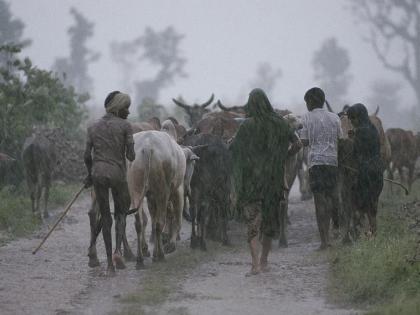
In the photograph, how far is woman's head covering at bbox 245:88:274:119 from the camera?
399 inches

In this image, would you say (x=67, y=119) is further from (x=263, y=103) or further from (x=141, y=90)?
(x=141, y=90)

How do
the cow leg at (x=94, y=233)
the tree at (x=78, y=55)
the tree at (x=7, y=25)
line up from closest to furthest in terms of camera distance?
the cow leg at (x=94, y=233) < the tree at (x=7, y=25) < the tree at (x=78, y=55)

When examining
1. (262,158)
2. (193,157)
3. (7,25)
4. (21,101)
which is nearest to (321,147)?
(262,158)

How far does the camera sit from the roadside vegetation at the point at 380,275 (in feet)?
26.4

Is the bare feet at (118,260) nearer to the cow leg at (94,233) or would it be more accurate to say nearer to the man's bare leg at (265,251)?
the cow leg at (94,233)

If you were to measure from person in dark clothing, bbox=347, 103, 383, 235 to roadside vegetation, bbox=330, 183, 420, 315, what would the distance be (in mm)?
692

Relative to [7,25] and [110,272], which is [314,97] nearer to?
[110,272]

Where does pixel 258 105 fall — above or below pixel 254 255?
above

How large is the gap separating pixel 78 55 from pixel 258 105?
9670cm

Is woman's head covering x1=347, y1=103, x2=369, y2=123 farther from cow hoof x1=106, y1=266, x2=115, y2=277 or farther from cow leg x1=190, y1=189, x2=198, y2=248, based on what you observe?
cow hoof x1=106, y1=266, x2=115, y2=277

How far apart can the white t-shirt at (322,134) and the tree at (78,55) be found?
92966 millimetres

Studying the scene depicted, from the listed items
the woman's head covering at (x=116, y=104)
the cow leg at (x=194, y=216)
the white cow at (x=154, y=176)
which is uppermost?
the woman's head covering at (x=116, y=104)

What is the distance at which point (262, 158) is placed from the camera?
10.3m

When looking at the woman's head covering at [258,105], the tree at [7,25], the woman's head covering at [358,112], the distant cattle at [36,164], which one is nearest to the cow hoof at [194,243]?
the woman's head covering at [358,112]
